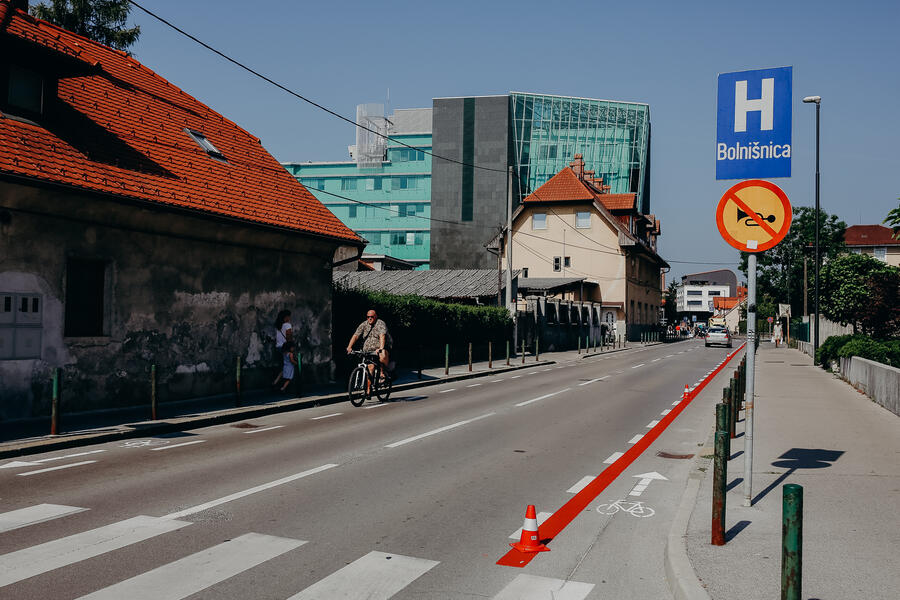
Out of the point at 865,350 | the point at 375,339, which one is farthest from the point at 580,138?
the point at 375,339

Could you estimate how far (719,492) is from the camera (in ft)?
17.4

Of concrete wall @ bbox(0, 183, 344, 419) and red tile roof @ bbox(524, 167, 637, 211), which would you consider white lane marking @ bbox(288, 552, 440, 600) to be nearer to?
concrete wall @ bbox(0, 183, 344, 419)

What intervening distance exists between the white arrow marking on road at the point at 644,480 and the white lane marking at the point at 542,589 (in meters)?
2.84

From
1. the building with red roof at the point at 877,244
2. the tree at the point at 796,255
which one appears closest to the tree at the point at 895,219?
the tree at the point at 796,255

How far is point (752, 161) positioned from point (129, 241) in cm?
1094

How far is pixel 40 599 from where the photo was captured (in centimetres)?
421

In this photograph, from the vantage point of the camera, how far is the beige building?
59250mm

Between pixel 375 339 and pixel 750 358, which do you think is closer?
pixel 750 358

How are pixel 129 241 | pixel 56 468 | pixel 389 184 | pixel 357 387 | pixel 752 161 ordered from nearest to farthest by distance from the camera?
1. pixel 752 161
2. pixel 56 468
3. pixel 129 241
4. pixel 357 387
5. pixel 389 184

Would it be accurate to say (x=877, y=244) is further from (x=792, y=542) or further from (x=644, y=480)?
(x=792, y=542)

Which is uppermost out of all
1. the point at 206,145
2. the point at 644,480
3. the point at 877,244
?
the point at 877,244

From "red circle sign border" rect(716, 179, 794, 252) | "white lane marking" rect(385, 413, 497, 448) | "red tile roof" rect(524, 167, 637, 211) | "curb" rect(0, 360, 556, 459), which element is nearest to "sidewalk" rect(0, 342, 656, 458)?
"curb" rect(0, 360, 556, 459)

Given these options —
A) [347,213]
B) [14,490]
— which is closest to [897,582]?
[14,490]

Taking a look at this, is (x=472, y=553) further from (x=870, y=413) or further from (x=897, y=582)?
(x=870, y=413)
